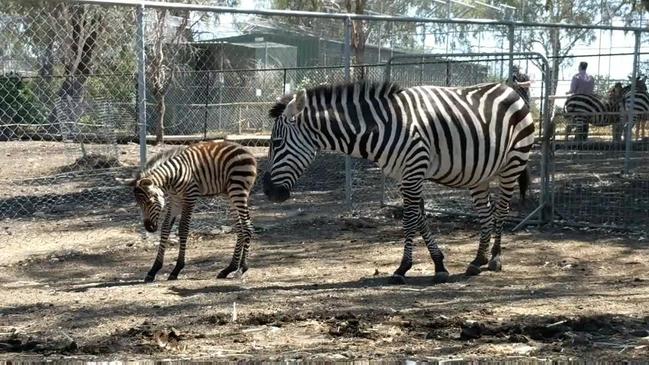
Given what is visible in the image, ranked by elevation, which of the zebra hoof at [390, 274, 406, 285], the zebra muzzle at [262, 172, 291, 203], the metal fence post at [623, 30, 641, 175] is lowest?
the zebra hoof at [390, 274, 406, 285]

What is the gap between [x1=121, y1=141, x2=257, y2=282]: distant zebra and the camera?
8.30 m

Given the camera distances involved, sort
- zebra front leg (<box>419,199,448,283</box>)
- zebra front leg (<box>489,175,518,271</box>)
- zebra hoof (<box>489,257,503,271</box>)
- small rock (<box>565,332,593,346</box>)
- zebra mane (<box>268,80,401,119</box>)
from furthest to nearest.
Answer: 1. zebra front leg (<box>489,175,518,271</box>)
2. zebra hoof (<box>489,257,503,271</box>)
3. zebra mane (<box>268,80,401,119</box>)
4. zebra front leg (<box>419,199,448,283</box>)
5. small rock (<box>565,332,593,346</box>)

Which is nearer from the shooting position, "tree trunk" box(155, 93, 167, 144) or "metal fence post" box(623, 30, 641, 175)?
"metal fence post" box(623, 30, 641, 175)

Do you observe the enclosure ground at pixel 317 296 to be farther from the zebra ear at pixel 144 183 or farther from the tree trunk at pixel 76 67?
the tree trunk at pixel 76 67

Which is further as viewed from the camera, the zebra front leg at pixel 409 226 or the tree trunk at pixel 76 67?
the tree trunk at pixel 76 67

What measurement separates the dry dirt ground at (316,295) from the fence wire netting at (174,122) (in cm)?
75

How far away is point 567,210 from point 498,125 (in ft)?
11.4

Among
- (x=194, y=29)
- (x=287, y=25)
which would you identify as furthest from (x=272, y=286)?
(x=287, y=25)

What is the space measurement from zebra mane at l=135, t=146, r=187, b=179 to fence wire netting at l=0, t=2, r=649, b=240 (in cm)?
118

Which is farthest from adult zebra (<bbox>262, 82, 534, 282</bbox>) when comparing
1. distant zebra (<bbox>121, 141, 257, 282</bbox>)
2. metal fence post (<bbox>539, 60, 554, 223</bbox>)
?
metal fence post (<bbox>539, 60, 554, 223</bbox>)

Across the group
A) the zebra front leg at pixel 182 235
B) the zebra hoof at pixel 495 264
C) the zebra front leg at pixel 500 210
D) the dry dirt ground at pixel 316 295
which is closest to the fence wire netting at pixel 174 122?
the dry dirt ground at pixel 316 295

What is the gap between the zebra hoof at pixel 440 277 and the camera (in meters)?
8.02

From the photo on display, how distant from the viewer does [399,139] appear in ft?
26.4

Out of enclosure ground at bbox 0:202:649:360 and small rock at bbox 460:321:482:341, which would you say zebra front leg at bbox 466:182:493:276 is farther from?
small rock at bbox 460:321:482:341
